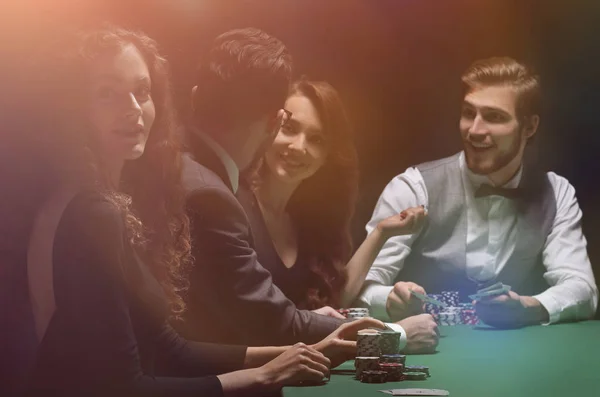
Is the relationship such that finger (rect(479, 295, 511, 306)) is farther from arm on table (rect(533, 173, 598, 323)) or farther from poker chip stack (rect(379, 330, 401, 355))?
poker chip stack (rect(379, 330, 401, 355))

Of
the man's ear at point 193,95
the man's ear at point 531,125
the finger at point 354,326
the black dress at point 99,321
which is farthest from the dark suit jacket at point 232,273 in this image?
the man's ear at point 531,125

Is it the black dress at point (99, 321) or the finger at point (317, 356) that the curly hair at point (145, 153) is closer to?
the black dress at point (99, 321)

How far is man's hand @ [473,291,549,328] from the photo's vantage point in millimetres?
3715

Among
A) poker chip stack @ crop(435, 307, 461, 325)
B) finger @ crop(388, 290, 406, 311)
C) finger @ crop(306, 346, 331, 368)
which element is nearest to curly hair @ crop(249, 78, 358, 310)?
finger @ crop(388, 290, 406, 311)

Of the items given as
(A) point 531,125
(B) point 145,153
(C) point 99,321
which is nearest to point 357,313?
(B) point 145,153

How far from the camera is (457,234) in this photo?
157 inches

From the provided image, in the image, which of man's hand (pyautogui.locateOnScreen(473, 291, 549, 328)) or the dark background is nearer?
man's hand (pyautogui.locateOnScreen(473, 291, 549, 328))

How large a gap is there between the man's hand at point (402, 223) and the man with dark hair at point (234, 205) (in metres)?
0.61

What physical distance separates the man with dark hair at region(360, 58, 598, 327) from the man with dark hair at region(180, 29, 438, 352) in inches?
24.7

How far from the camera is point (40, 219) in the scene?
3.17 metres

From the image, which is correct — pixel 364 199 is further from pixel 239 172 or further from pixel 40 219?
pixel 40 219

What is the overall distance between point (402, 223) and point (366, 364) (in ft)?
3.66

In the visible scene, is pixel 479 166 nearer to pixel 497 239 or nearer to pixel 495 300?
pixel 497 239

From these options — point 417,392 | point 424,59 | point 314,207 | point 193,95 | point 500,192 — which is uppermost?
point 424,59
